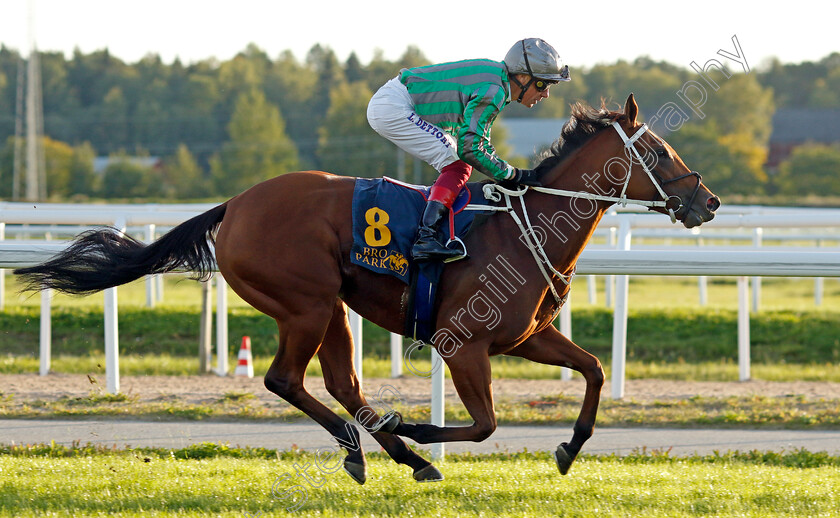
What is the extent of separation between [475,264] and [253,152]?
49398mm

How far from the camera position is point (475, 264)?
4.36m

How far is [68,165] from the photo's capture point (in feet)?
164

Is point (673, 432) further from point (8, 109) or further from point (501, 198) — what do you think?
point (8, 109)

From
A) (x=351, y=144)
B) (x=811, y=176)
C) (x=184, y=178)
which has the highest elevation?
(x=351, y=144)

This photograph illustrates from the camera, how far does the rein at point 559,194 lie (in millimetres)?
4398

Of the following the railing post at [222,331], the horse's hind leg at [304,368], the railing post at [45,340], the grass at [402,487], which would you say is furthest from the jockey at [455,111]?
→ the railing post at [45,340]

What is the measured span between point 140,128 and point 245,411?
64.5m

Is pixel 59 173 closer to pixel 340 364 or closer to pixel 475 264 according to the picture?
pixel 340 364

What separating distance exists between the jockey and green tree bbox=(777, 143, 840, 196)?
44129 millimetres

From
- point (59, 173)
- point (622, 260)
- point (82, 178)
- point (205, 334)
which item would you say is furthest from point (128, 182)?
point (622, 260)

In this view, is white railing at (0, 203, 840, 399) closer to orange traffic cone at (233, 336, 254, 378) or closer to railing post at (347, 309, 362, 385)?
railing post at (347, 309, 362, 385)

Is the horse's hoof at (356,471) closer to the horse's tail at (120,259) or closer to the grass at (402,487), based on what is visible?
the grass at (402,487)

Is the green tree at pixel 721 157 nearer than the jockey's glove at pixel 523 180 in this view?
No

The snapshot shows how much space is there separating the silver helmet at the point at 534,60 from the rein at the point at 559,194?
435 millimetres
